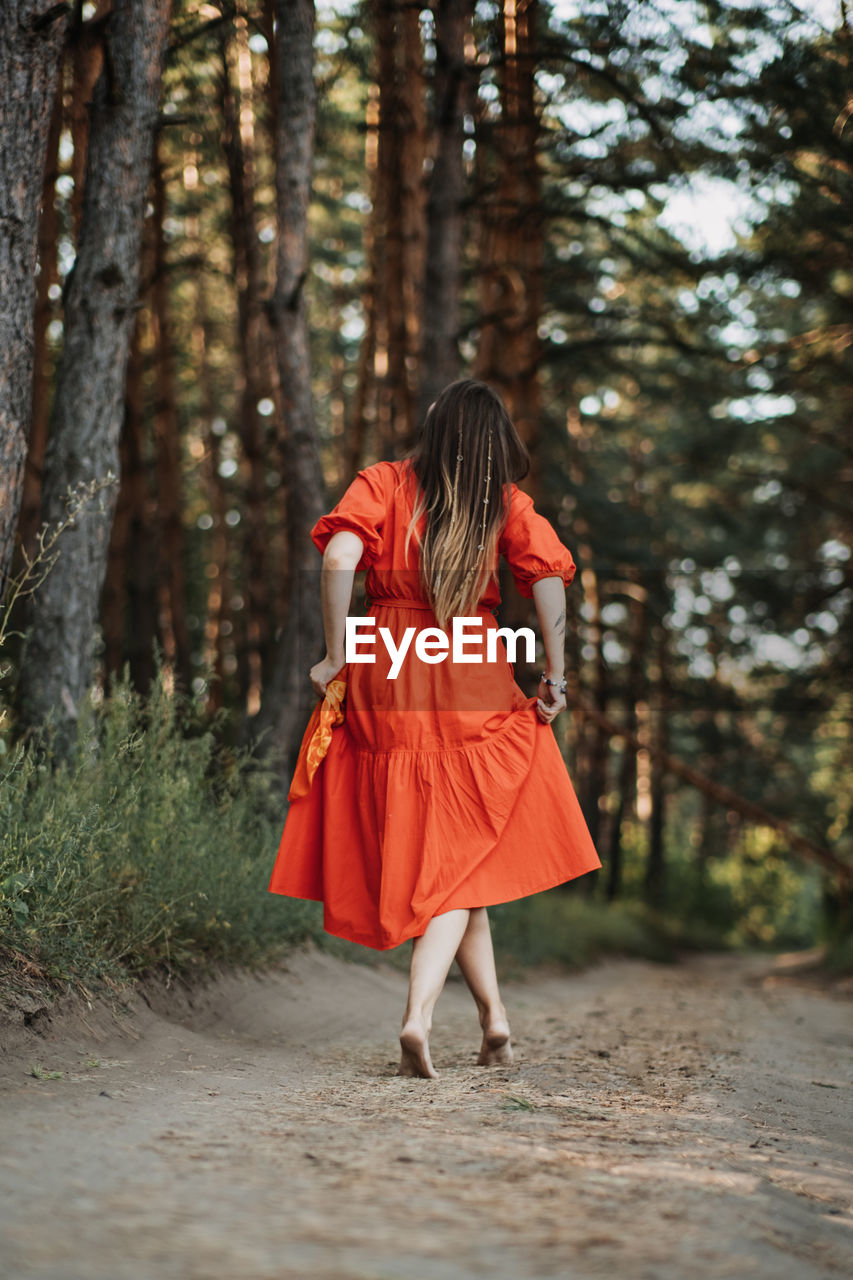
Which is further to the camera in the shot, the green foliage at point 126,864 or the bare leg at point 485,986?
the bare leg at point 485,986

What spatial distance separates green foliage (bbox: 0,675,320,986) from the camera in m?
4.07

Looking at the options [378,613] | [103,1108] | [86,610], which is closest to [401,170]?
[86,610]

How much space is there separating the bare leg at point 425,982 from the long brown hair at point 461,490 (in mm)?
1078

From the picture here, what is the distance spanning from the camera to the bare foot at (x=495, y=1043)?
170 inches

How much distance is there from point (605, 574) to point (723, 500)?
5.52 meters

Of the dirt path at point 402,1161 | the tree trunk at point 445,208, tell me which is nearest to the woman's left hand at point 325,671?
the dirt path at point 402,1161

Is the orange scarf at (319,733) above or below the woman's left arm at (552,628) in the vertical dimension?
below

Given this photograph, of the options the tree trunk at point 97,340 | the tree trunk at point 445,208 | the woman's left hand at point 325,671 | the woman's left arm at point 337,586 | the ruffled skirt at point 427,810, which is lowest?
the ruffled skirt at point 427,810

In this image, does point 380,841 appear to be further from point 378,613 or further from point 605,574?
point 605,574

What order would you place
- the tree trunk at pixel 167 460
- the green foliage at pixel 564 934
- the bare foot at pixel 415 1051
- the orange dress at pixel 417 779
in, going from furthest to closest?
1. the tree trunk at pixel 167 460
2. the green foliage at pixel 564 934
3. the orange dress at pixel 417 779
4. the bare foot at pixel 415 1051

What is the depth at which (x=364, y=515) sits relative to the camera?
419cm
